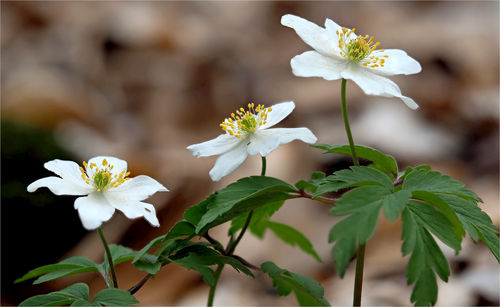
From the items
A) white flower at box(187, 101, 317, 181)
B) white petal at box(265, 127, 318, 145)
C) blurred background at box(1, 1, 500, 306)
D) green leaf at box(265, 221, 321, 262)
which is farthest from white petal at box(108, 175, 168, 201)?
blurred background at box(1, 1, 500, 306)

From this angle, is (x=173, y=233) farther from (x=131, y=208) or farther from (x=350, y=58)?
(x=350, y=58)

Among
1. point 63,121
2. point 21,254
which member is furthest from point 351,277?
point 63,121

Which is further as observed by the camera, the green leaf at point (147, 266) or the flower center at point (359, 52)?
the flower center at point (359, 52)

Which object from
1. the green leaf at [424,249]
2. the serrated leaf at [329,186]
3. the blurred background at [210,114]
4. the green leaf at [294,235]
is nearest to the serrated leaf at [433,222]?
the green leaf at [424,249]

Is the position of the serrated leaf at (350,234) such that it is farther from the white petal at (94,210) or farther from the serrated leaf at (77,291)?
the serrated leaf at (77,291)

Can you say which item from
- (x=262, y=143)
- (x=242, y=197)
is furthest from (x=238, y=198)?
(x=262, y=143)

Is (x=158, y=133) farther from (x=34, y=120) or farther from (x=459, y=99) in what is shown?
(x=459, y=99)
